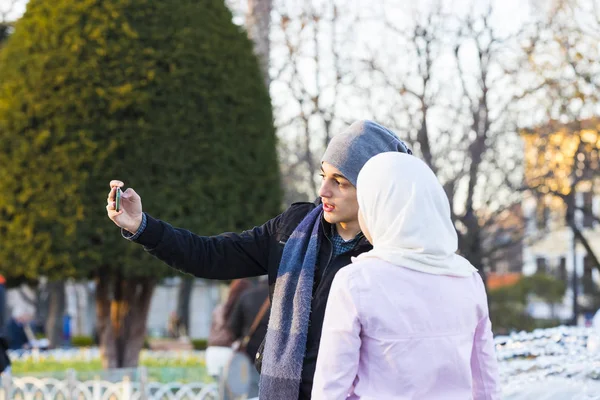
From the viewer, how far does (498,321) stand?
22266 millimetres

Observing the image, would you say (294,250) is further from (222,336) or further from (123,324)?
(123,324)

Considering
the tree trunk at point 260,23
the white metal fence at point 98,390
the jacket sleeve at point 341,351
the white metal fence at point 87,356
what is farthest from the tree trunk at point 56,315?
the jacket sleeve at point 341,351

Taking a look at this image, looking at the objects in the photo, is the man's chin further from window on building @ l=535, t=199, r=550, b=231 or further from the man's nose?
window on building @ l=535, t=199, r=550, b=231

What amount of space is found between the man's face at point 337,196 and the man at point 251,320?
4.15 meters

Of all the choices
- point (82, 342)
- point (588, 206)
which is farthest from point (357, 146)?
point (82, 342)

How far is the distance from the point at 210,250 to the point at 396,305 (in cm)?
105

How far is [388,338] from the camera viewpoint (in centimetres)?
252

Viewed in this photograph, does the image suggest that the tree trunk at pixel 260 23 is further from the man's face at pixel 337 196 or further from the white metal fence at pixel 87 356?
the man's face at pixel 337 196

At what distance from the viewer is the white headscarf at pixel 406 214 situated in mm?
2529

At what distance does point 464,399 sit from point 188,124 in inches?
287

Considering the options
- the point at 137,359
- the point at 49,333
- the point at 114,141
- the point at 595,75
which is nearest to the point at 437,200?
the point at 114,141

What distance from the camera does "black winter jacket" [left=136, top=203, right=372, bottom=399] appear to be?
127 inches

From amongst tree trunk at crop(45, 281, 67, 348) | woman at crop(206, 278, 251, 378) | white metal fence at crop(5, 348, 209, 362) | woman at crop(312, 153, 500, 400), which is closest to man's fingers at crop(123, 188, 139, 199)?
woman at crop(312, 153, 500, 400)

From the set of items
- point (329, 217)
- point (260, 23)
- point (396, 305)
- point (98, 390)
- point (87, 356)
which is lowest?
point (87, 356)
